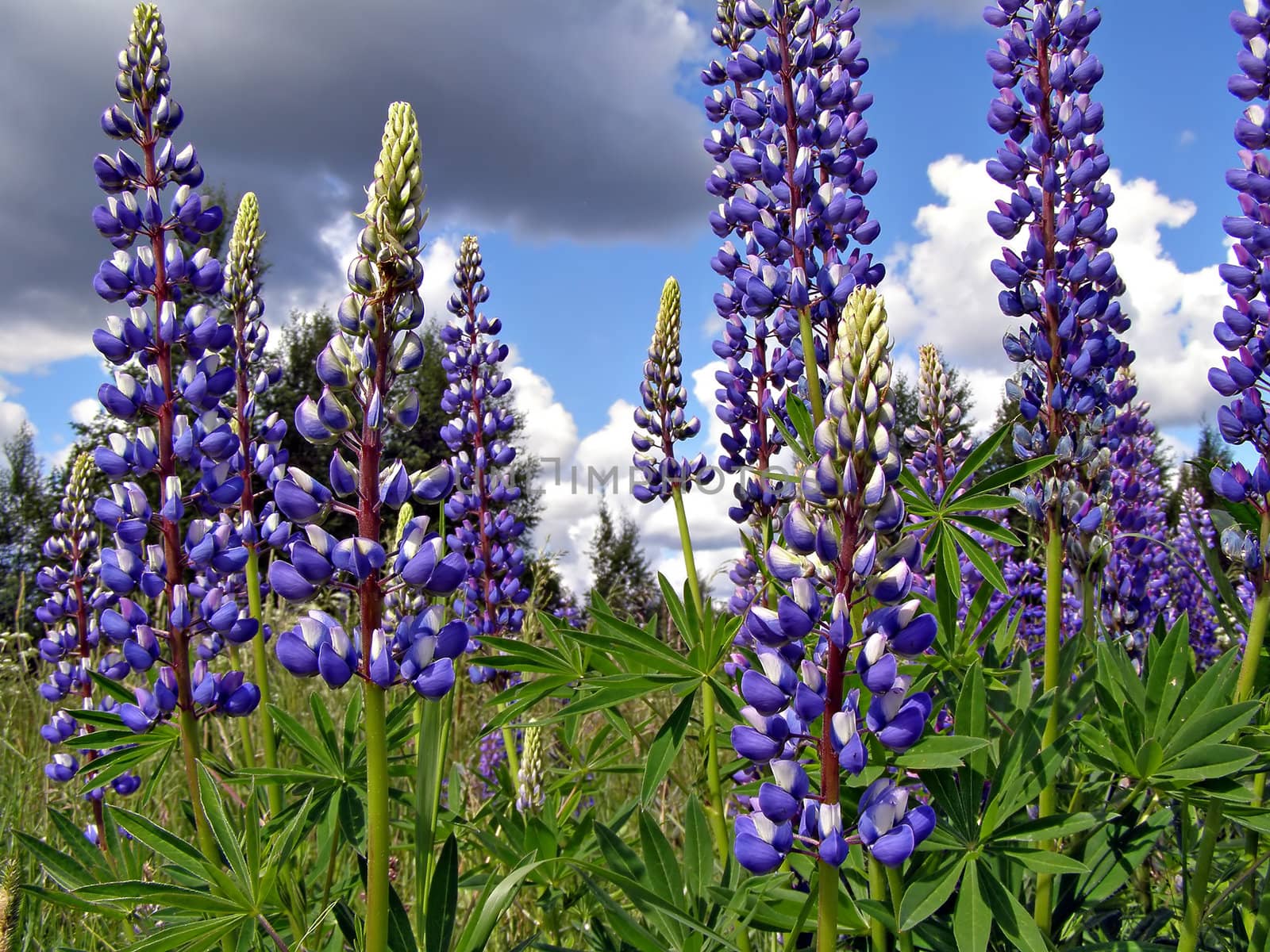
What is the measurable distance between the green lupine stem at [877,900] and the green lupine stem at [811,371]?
105 centimetres

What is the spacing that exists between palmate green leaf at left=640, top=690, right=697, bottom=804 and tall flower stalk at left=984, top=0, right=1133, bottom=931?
3.64 ft

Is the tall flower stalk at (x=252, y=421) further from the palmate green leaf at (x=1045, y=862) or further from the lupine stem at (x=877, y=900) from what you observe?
the palmate green leaf at (x=1045, y=862)

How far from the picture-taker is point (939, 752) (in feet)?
5.78

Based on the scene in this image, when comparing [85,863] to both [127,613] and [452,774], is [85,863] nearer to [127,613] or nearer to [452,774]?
[127,613]

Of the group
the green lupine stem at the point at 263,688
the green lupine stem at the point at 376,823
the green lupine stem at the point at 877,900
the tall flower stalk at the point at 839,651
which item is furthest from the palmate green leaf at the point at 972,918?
the green lupine stem at the point at 263,688

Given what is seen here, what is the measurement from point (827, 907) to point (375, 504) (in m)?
1.02

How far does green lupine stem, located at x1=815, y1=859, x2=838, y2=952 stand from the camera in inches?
59.7

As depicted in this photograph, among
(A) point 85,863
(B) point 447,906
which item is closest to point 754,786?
(B) point 447,906

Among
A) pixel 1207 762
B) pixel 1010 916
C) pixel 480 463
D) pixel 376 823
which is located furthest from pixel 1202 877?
pixel 480 463

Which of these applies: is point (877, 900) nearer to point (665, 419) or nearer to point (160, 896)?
point (160, 896)

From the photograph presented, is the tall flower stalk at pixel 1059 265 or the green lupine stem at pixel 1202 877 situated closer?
the green lupine stem at pixel 1202 877

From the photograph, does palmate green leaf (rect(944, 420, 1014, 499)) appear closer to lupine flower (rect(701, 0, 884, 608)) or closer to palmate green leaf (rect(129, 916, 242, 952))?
lupine flower (rect(701, 0, 884, 608))

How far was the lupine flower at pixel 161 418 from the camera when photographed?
100 inches

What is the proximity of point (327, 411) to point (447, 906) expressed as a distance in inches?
39.0
